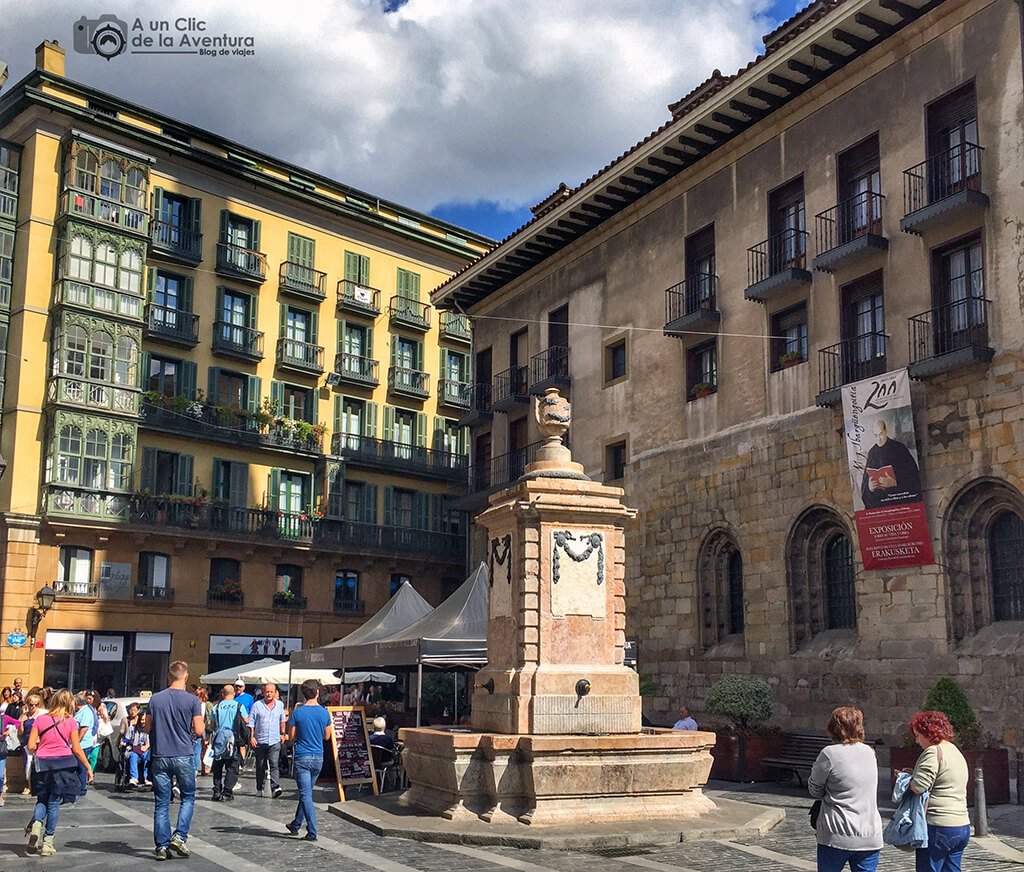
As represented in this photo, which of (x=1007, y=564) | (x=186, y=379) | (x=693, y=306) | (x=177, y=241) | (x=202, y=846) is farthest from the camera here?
(x=177, y=241)

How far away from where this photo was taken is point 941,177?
2227 cm

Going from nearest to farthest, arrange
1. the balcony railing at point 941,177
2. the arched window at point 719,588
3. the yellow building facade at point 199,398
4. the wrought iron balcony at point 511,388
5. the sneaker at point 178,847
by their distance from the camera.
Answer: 1. the sneaker at point 178,847
2. the balcony railing at point 941,177
3. the arched window at point 719,588
4. the wrought iron balcony at point 511,388
5. the yellow building facade at point 199,398

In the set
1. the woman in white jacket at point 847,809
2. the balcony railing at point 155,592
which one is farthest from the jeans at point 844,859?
the balcony railing at point 155,592

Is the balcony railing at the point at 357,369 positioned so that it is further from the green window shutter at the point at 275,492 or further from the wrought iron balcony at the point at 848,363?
the wrought iron balcony at the point at 848,363

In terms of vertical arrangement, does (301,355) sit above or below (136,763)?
above

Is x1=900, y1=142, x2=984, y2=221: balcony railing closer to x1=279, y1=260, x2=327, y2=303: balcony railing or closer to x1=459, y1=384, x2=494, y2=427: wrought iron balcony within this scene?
x1=459, y1=384, x2=494, y2=427: wrought iron balcony

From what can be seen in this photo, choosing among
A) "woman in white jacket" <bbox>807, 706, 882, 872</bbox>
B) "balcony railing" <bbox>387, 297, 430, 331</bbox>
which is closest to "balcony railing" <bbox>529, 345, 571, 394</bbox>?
"balcony railing" <bbox>387, 297, 430, 331</bbox>

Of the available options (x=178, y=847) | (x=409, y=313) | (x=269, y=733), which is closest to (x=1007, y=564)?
(x=269, y=733)

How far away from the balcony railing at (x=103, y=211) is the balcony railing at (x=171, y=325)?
2.73 metres

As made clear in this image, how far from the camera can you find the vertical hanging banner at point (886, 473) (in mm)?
21766

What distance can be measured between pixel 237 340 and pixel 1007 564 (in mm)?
29194

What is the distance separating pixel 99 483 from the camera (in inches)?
1463

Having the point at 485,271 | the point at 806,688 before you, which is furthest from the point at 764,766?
the point at 485,271

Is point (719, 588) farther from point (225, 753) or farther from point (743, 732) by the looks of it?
point (225, 753)
